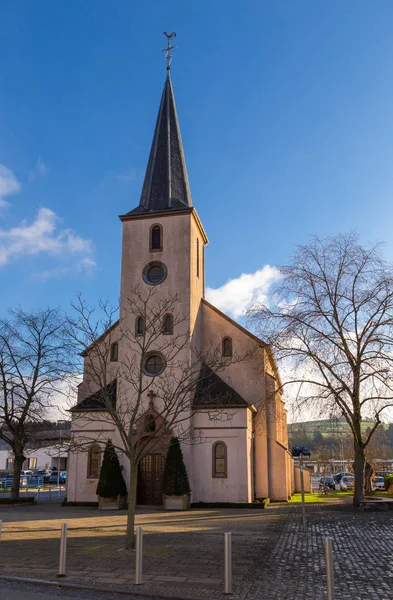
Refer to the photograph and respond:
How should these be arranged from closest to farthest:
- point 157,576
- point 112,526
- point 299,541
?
point 157,576, point 299,541, point 112,526

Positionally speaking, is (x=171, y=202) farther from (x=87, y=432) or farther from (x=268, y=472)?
(x=268, y=472)

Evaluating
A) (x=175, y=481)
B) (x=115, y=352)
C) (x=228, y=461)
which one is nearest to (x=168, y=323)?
(x=115, y=352)

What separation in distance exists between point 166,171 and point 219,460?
59.4 feet

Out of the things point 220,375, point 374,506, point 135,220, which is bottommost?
point 374,506

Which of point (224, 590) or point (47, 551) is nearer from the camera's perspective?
point (224, 590)

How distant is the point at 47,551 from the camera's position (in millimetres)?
13172

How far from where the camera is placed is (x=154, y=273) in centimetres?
3034

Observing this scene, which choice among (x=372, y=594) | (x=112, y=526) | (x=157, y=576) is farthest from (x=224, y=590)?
(x=112, y=526)

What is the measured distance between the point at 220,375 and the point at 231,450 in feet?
16.8

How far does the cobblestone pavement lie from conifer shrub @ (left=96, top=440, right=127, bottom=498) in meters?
3.92

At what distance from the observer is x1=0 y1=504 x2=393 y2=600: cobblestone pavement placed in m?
9.42

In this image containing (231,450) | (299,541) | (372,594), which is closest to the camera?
(372,594)

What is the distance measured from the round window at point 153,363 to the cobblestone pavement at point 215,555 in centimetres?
871

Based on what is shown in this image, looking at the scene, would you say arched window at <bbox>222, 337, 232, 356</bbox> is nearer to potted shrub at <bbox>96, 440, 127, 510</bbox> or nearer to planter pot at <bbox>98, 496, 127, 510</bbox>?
potted shrub at <bbox>96, 440, 127, 510</bbox>
